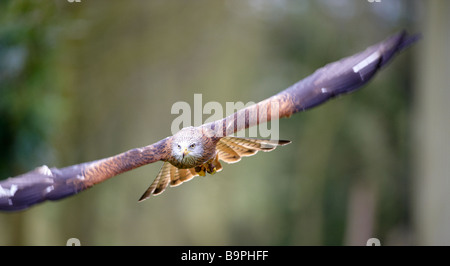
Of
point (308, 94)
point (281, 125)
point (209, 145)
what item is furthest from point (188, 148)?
point (281, 125)

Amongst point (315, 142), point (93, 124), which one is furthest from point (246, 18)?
point (93, 124)

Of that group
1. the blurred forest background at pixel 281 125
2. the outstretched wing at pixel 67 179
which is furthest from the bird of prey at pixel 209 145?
the blurred forest background at pixel 281 125

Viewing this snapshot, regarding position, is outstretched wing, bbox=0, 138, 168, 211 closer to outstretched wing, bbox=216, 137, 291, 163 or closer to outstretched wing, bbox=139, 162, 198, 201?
outstretched wing, bbox=139, 162, 198, 201

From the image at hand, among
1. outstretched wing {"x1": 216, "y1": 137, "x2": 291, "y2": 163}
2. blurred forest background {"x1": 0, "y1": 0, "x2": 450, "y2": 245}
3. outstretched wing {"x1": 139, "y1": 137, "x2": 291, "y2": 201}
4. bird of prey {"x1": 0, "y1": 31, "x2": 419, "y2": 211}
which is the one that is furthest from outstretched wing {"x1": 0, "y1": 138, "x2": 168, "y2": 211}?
blurred forest background {"x1": 0, "y1": 0, "x2": 450, "y2": 245}

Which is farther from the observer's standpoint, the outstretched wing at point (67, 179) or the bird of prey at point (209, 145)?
the outstretched wing at point (67, 179)

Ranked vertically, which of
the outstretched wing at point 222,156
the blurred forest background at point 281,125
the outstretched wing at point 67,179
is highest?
the blurred forest background at point 281,125

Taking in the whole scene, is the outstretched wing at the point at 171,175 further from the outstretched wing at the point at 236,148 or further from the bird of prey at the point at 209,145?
the outstretched wing at the point at 236,148
